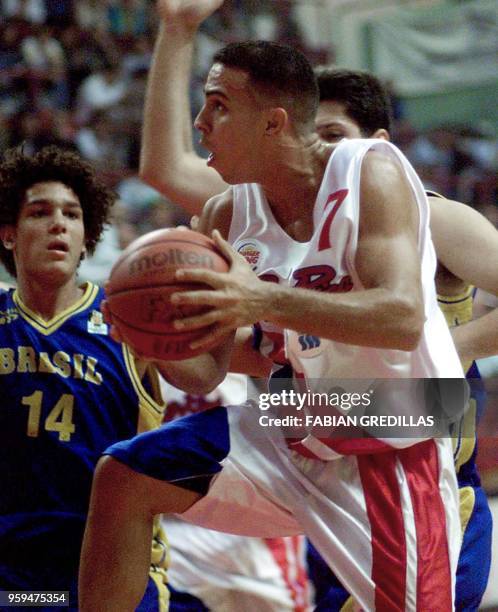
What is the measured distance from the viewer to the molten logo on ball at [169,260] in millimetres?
2523

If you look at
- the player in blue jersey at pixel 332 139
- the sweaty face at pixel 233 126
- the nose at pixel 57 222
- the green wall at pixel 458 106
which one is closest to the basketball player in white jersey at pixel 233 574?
the player in blue jersey at pixel 332 139

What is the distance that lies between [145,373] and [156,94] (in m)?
0.99

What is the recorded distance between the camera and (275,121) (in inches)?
120

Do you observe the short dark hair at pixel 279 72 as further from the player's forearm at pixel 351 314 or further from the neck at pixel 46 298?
the neck at pixel 46 298

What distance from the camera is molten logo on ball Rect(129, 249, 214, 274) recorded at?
2.52 m

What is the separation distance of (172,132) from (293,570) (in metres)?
2.07

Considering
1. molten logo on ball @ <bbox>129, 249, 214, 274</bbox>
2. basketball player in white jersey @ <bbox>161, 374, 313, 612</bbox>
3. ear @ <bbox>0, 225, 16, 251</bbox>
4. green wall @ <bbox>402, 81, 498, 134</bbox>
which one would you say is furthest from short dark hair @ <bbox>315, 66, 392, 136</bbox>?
green wall @ <bbox>402, 81, 498, 134</bbox>

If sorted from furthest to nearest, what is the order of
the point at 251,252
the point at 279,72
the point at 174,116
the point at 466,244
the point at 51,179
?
the point at 51,179
the point at 174,116
the point at 466,244
the point at 251,252
the point at 279,72

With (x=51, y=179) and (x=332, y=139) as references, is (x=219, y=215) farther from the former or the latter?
(x=51, y=179)

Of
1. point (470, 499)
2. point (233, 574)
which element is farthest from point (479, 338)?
point (233, 574)

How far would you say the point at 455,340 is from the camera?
11.5 feet

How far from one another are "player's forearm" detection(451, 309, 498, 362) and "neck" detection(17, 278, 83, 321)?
1.43 metres

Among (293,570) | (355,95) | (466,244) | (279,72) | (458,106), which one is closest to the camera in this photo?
(279,72)

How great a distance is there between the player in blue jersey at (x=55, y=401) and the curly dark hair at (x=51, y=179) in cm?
11
